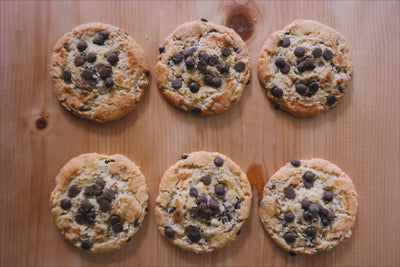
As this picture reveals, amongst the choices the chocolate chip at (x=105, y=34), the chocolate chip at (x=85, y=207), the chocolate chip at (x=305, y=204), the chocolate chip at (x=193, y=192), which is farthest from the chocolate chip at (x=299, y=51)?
the chocolate chip at (x=85, y=207)

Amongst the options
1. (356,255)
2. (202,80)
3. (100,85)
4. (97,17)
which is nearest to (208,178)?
(202,80)

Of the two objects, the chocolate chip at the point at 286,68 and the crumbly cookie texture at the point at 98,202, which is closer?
the crumbly cookie texture at the point at 98,202

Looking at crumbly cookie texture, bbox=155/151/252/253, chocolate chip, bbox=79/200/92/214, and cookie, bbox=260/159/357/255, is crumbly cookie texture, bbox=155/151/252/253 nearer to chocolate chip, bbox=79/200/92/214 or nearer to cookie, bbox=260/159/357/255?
cookie, bbox=260/159/357/255

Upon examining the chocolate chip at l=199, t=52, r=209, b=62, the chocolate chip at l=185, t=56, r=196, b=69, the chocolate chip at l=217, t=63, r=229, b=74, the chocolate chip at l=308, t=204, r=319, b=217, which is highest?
the chocolate chip at l=199, t=52, r=209, b=62

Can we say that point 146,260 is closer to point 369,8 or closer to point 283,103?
point 283,103

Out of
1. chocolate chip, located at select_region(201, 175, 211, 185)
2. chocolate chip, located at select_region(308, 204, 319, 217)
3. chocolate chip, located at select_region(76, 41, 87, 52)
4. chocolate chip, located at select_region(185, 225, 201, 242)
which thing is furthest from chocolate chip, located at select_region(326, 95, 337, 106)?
chocolate chip, located at select_region(76, 41, 87, 52)

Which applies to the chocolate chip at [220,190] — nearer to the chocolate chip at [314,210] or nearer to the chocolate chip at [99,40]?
the chocolate chip at [314,210]
